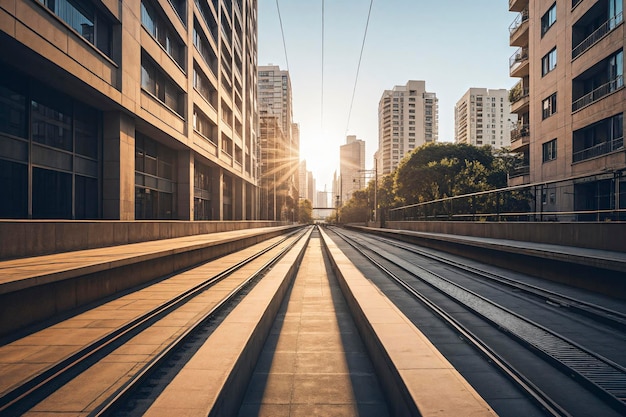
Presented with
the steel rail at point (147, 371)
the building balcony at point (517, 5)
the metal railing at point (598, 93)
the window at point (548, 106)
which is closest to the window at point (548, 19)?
the window at point (548, 106)

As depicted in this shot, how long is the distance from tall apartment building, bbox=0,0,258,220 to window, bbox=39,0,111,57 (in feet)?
0.14

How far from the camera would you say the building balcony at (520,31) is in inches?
1158

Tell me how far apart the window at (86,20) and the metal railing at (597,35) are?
81.3ft

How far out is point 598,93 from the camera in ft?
65.3

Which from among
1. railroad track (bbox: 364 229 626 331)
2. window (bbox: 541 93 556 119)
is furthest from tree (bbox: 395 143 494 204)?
railroad track (bbox: 364 229 626 331)

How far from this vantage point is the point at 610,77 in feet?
62.3

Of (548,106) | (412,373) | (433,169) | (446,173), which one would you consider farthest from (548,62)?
(412,373)

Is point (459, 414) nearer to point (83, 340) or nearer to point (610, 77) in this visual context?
point (83, 340)

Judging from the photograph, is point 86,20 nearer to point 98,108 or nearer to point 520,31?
point 98,108

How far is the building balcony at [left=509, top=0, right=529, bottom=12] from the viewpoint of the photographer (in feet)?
98.7

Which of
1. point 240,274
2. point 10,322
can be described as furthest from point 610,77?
point 10,322

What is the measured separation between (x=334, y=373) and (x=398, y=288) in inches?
184

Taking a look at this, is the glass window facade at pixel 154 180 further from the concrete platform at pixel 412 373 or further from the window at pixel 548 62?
the window at pixel 548 62

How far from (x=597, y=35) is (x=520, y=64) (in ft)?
34.0
